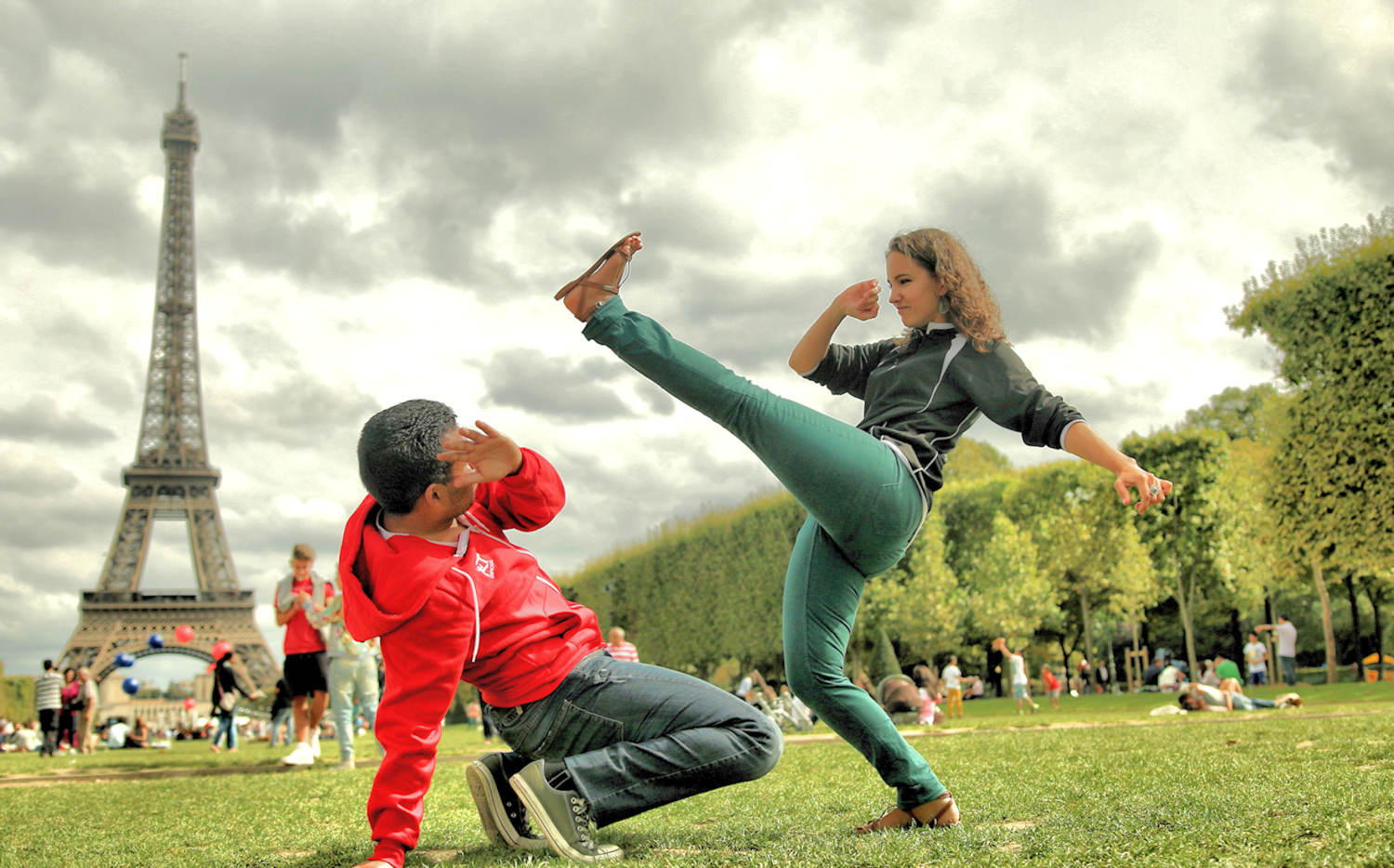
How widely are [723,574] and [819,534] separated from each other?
107 feet

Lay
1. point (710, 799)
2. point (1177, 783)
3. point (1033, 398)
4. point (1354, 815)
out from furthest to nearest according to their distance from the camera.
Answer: point (710, 799) < point (1177, 783) < point (1033, 398) < point (1354, 815)

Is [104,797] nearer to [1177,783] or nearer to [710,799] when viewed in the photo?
[710,799]

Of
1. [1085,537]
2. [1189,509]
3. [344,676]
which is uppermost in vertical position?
[1189,509]

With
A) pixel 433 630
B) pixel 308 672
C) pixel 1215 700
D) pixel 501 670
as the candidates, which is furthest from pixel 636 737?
pixel 1215 700

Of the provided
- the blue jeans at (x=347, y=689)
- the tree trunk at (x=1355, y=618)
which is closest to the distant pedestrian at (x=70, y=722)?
the blue jeans at (x=347, y=689)

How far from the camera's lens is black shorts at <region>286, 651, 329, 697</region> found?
893 centimetres

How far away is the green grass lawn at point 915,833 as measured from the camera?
2.77 meters

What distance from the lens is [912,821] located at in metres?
3.44

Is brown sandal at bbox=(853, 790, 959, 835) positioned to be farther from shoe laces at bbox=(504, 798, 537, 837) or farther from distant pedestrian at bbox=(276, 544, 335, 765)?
distant pedestrian at bbox=(276, 544, 335, 765)

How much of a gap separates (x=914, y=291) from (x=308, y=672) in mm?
7345

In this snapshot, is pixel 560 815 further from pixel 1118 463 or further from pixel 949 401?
pixel 1118 463

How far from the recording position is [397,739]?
3.04 meters

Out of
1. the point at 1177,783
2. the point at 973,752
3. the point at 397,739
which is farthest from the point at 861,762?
the point at 397,739

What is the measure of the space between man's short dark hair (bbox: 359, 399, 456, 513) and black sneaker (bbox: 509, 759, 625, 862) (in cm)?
96
